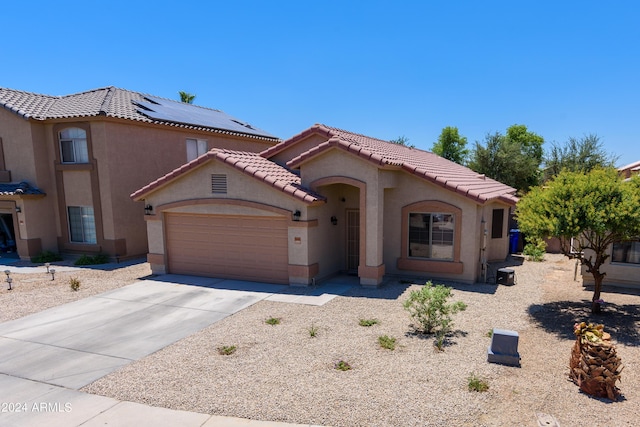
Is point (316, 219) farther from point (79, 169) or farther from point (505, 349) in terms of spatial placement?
point (79, 169)

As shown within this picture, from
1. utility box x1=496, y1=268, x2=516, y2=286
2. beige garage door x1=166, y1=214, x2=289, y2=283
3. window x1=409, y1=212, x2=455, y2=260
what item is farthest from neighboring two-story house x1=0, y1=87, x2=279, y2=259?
utility box x1=496, y1=268, x2=516, y2=286

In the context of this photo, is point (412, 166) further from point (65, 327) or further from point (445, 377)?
point (65, 327)

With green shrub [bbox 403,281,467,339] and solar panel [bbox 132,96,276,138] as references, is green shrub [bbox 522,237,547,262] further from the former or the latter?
solar panel [bbox 132,96,276,138]

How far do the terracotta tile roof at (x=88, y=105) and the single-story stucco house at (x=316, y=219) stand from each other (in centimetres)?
568

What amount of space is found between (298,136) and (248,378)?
11.0 m

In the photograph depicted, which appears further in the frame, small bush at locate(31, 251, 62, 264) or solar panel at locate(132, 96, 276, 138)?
solar panel at locate(132, 96, 276, 138)

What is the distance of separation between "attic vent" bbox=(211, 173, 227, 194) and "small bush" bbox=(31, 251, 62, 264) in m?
10.2

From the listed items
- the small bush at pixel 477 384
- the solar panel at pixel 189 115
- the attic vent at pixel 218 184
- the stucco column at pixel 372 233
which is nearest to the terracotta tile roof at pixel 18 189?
the solar panel at pixel 189 115

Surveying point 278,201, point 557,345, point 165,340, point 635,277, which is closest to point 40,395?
point 165,340

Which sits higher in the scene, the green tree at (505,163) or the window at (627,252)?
the green tree at (505,163)

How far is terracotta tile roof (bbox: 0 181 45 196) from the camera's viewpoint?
58.1 ft

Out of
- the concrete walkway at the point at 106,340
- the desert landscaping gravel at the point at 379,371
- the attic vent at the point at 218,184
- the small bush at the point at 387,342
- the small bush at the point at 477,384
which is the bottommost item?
the concrete walkway at the point at 106,340

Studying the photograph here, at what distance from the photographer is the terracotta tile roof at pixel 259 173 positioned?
12.8 m

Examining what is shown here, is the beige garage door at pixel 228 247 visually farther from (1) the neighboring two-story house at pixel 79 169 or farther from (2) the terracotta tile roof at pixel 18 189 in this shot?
(2) the terracotta tile roof at pixel 18 189
